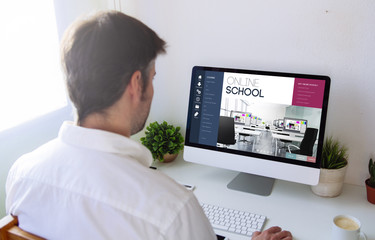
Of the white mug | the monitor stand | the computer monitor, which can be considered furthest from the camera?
the monitor stand

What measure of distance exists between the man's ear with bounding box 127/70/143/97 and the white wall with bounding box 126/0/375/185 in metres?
0.80

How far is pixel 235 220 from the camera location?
120 cm

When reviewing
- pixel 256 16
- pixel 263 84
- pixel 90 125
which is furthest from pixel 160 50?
pixel 256 16

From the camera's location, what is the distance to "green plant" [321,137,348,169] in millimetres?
1368

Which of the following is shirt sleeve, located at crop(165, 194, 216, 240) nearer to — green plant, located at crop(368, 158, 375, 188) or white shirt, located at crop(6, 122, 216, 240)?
white shirt, located at crop(6, 122, 216, 240)

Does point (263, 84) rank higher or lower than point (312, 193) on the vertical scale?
higher

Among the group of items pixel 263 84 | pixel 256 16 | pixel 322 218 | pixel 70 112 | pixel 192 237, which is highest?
pixel 256 16

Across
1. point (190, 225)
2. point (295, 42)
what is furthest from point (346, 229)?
point (295, 42)

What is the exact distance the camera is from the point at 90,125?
33.2 inches

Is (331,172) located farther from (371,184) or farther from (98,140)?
(98,140)

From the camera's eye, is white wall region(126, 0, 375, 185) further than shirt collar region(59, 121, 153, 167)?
Yes

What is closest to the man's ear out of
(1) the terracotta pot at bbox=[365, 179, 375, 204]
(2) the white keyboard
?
(2) the white keyboard

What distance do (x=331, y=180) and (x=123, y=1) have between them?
1.25m

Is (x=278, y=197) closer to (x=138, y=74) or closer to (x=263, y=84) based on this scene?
(x=263, y=84)
